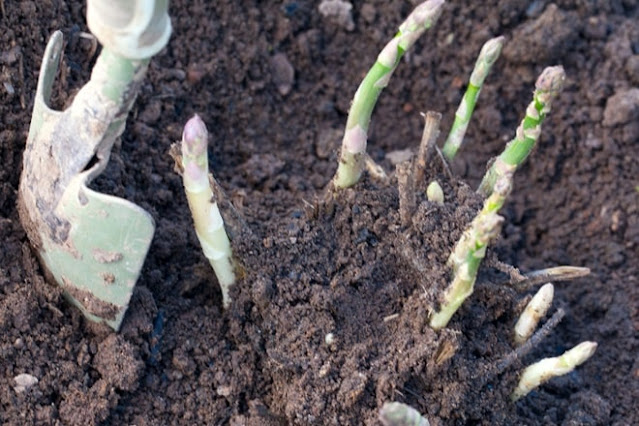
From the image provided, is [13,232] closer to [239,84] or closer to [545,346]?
[239,84]

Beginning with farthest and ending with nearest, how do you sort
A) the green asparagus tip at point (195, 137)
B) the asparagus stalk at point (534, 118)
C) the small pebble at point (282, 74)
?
1. the small pebble at point (282, 74)
2. the asparagus stalk at point (534, 118)
3. the green asparagus tip at point (195, 137)

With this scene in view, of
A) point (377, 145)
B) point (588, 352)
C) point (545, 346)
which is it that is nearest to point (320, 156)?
point (377, 145)

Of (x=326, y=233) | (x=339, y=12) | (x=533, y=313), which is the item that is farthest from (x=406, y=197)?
(x=339, y=12)

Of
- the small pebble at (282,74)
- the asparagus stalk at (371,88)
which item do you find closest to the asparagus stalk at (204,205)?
the asparagus stalk at (371,88)

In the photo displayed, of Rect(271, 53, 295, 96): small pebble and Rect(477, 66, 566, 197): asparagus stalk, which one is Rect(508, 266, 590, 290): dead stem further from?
Rect(271, 53, 295, 96): small pebble

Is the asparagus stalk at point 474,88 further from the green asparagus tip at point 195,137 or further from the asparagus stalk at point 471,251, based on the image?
the green asparagus tip at point 195,137

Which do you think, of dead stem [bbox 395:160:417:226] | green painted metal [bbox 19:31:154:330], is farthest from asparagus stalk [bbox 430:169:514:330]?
green painted metal [bbox 19:31:154:330]

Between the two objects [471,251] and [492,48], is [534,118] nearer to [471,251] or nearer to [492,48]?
[492,48]
